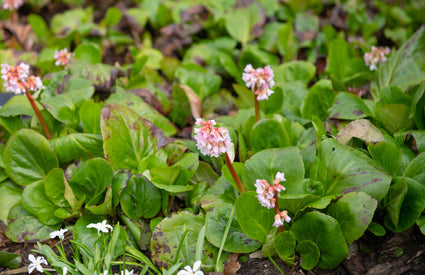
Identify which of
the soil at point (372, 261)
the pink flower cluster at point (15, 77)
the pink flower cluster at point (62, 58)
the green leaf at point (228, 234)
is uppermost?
the pink flower cluster at point (15, 77)

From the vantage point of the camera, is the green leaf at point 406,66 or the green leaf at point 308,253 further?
the green leaf at point 406,66

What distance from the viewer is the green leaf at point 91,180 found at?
2555mm

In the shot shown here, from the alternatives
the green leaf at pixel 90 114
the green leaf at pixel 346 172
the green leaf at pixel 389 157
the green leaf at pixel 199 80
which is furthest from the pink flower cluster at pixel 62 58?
the green leaf at pixel 389 157

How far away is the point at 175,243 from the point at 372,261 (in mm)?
1196

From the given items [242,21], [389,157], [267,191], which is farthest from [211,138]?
[242,21]

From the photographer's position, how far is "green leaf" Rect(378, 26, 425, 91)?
3109 mm

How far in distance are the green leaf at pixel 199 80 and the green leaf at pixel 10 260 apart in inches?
75.2

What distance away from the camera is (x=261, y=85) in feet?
8.13

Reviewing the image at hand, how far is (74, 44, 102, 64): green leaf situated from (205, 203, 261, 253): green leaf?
6.95 ft

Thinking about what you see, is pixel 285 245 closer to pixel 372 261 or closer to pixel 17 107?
pixel 372 261

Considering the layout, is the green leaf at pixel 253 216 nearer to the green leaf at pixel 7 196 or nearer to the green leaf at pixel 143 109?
the green leaf at pixel 143 109

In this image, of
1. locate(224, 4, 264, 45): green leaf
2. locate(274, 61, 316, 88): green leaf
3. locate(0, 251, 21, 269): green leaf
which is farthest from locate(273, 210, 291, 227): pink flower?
locate(224, 4, 264, 45): green leaf

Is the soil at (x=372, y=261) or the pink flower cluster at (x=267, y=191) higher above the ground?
the pink flower cluster at (x=267, y=191)

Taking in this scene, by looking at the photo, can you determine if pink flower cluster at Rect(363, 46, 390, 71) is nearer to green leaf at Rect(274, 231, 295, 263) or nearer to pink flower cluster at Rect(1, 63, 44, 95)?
green leaf at Rect(274, 231, 295, 263)
